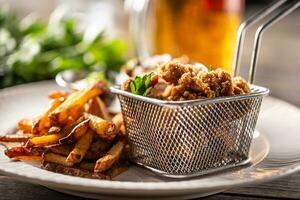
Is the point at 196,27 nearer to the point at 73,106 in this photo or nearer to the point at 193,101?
the point at 73,106

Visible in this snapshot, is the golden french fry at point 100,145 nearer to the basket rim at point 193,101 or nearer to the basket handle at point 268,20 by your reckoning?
the basket rim at point 193,101

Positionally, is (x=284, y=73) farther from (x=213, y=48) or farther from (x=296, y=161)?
(x=296, y=161)

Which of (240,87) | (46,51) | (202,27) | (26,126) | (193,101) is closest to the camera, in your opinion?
(193,101)

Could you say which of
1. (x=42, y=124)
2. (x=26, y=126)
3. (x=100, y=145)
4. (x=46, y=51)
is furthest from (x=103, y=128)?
(x=46, y=51)

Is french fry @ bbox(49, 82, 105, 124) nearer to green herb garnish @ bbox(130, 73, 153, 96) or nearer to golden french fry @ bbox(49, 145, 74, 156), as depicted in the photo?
golden french fry @ bbox(49, 145, 74, 156)

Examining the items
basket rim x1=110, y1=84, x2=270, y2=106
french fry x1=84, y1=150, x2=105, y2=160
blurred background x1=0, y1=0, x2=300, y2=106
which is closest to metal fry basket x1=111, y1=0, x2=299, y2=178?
basket rim x1=110, y1=84, x2=270, y2=106

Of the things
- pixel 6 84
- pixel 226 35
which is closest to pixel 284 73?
pixel 226 35

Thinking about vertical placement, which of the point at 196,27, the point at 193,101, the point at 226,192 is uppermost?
the point at 196,27
